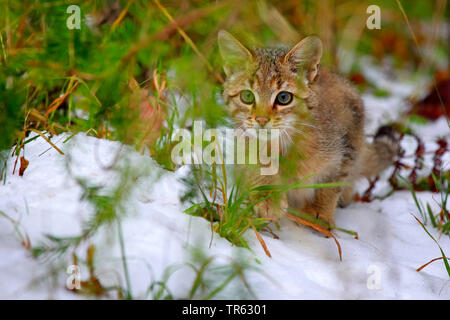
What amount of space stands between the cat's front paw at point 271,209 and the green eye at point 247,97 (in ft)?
1.66

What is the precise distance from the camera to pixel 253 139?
217cm

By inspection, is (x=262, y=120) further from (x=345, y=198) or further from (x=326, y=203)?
(x=345, y=198)

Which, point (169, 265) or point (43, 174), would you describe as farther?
point (43, 174)

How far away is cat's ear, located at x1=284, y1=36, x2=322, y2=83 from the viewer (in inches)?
83.0

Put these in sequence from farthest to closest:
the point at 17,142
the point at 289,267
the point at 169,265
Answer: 1. the point at 17,142
2. the point at 289,267
3. the point at 169,265

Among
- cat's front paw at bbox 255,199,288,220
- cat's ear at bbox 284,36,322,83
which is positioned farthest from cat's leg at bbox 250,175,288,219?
cat's ear at bbox 284,36,322,83

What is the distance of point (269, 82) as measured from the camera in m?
2.14

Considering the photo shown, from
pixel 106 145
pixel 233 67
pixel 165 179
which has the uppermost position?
pixel 233 67

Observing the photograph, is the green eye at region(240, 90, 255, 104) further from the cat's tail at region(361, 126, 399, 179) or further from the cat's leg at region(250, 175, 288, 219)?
the cat's tail at region(361, 126, 399, 179)

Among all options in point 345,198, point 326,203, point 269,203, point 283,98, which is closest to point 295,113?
point 283,98

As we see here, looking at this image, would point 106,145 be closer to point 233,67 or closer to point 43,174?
point 43,174

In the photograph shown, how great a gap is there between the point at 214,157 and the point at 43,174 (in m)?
0.76

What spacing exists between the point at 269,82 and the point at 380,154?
1184 millimetres

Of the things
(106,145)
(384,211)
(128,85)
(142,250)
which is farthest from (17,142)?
(384,211)
